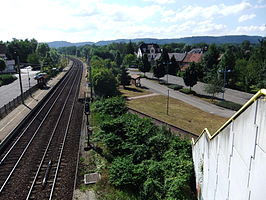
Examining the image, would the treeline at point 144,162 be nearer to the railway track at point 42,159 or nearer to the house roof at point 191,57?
the railway track at point 42,159

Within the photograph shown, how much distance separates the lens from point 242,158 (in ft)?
20.8

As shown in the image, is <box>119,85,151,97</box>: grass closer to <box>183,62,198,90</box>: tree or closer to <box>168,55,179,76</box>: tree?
<box>183,62,198,90</box>: tree

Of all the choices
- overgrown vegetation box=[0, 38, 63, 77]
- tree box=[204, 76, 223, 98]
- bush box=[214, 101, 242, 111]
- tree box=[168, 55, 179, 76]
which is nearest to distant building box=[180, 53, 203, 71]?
tree box=[168, 55, 179, 76]

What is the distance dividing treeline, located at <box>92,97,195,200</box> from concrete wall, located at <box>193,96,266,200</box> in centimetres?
421

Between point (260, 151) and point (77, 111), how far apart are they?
3092cm

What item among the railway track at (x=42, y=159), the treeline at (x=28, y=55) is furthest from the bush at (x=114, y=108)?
the treeline at (x=28, y=55)

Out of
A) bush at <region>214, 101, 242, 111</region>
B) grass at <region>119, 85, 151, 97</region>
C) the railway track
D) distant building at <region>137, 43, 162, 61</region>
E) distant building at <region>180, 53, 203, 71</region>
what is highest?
distant building at <region>137, 43, 162, 61</region>

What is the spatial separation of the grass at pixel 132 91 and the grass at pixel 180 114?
480cm

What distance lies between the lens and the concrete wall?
531 cm

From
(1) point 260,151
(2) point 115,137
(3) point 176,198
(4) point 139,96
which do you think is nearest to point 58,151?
(2) point 115,137

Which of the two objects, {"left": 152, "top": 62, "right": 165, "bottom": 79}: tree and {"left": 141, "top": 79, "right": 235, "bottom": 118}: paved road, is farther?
{"left": 152, "top": 62, "right": 165, "bottom": 79}: tree

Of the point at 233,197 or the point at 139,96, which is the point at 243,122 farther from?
the point at 139,96

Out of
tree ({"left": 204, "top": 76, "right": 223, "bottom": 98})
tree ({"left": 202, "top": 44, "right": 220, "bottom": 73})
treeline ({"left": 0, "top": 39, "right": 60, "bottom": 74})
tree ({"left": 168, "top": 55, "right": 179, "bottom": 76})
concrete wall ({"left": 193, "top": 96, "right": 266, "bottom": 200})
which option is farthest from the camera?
treeline ({"left": 0, "top": 39, "right": 60, "bottom": 74})

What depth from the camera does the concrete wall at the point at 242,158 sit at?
17.4 ft
